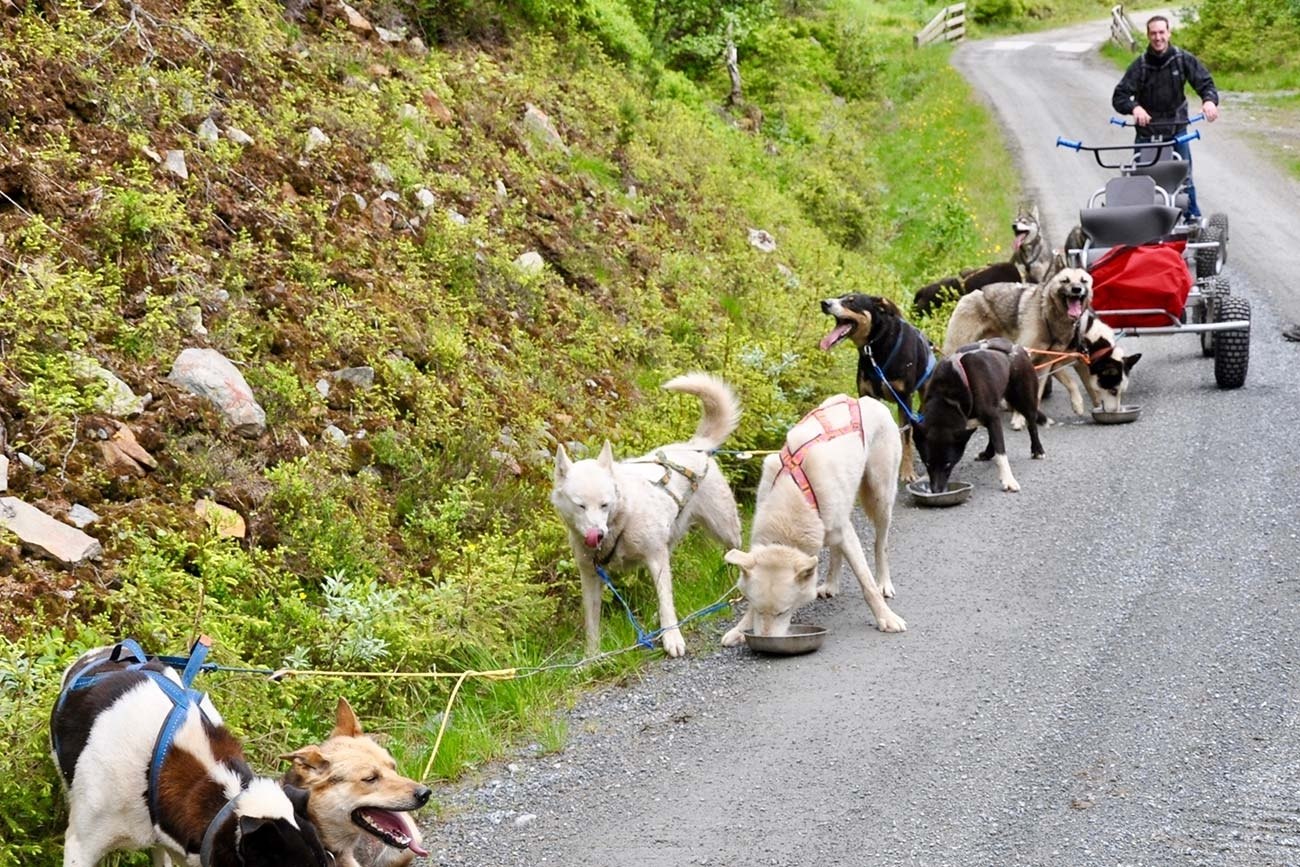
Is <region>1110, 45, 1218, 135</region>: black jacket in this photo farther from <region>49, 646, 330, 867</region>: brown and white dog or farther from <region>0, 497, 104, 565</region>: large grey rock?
<region>49, 646, 330, 867</region>: brown and white dog

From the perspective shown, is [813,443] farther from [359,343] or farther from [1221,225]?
[1221,225]

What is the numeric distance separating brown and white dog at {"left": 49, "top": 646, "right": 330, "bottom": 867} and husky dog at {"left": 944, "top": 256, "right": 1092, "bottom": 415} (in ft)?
25.5

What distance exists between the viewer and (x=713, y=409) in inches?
308

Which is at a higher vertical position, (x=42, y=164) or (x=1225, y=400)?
(x=42, y=164)

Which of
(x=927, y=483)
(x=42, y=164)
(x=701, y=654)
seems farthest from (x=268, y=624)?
(x=927, y=483)

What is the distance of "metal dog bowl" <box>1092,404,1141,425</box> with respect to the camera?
1044cm

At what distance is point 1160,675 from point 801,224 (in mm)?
10588

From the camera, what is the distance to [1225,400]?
10.7 m

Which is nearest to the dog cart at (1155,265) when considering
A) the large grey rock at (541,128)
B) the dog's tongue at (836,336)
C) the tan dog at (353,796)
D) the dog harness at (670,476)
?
the dog's tongue at (836,336)

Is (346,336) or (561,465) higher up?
(346,336)

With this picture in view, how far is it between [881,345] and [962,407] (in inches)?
32.0

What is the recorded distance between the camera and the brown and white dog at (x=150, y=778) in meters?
4.01

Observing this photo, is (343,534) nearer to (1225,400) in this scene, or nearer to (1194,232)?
(1225,400)

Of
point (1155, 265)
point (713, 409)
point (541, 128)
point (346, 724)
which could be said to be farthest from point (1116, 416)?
point (346, 724)
